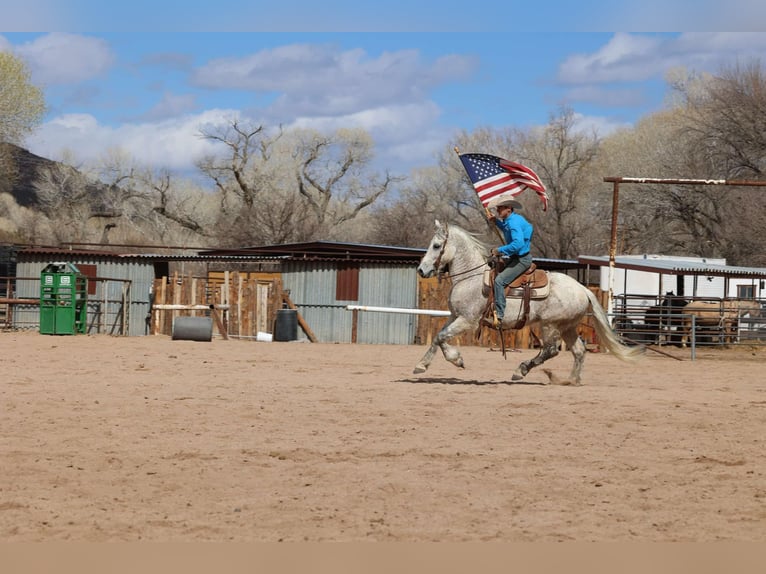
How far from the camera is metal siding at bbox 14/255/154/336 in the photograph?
35.5m

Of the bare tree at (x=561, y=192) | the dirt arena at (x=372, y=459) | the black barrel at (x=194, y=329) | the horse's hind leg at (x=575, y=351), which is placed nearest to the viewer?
the dirt arena at (x=372, y=459)

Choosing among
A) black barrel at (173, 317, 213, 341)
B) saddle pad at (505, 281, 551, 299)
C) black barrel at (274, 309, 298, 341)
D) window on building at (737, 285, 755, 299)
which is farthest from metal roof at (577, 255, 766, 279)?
saddle pad at (505, 281, 551, 299)

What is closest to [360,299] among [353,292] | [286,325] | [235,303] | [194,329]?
[353,292]

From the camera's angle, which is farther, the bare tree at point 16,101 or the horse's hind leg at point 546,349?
the bare tree at point 16,101

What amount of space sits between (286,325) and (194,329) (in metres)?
3.59

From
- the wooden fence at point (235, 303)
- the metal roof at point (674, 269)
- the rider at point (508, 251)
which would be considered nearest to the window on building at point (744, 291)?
the metal roof at point (674, 269)

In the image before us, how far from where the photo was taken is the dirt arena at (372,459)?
620cm

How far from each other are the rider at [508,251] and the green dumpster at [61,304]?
59.0ft

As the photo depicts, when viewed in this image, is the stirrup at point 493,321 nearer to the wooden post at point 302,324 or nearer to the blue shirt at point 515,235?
the blue shirt at point 515,235

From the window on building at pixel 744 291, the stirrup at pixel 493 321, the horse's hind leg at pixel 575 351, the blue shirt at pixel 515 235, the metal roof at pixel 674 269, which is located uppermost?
the metal roof at pixel 674 269

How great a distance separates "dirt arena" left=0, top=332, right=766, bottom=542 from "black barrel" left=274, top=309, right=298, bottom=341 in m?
15.2

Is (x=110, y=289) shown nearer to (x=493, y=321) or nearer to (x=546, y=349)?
(x=546, y=349)

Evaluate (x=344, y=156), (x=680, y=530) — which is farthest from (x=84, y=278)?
(x=344, y=156)

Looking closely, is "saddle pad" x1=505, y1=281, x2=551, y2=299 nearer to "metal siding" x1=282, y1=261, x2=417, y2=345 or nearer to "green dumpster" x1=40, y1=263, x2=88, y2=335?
"green dumpster" x1=40, y1=263, x2=88, y2=335
